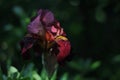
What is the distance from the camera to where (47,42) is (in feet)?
7.00

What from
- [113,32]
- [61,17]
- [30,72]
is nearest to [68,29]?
[61,17]

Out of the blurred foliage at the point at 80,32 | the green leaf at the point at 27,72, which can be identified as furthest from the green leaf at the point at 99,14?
the green leaf at the point at 27,72

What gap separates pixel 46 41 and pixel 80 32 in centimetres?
204

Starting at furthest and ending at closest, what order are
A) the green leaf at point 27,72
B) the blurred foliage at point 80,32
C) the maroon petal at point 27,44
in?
the blurred foliage at point 80,32 → the green leaf at point 27,72 → the maroon petal at point 27,44

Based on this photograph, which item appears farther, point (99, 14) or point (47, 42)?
point (99, 14)

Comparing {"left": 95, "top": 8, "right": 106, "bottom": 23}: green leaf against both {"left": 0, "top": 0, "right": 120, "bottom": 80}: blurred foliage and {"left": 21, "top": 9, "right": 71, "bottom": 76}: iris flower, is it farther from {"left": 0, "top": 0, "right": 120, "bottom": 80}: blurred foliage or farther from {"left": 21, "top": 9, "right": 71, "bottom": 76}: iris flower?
{"left": 21, "top": 9, "right": 71, "bottom": 76}: iris flower

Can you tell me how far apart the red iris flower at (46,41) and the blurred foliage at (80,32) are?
163cm

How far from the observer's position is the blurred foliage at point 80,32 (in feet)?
12.8

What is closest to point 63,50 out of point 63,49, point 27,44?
point 63,49

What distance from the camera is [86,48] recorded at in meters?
4.29

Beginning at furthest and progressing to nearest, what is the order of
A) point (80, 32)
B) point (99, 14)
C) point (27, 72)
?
1. point (80, 32)
2. point (99, 14)
3. point (27, 72)

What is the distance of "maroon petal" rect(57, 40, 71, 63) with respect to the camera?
6.93 ft

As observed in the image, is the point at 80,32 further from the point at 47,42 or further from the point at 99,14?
the point at 47,42

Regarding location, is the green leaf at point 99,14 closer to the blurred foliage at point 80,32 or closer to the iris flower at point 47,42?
the blurred foliage at point 80,32
